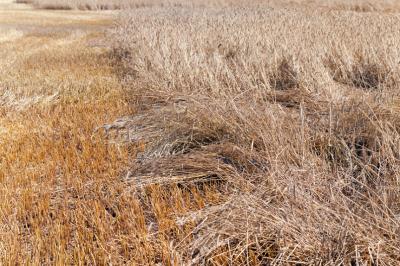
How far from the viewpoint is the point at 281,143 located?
106 inches

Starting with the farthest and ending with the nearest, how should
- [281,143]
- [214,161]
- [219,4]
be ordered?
[219,4] < [214,161] < [281,143]

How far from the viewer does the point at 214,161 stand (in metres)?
2.93

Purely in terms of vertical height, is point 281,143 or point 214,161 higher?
point 281,143

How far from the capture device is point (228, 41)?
677 centimetres

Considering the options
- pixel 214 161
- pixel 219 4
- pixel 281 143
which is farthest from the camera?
pixel 219 4

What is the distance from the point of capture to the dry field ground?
6.76 feet

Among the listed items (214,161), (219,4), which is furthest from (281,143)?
(219,4)

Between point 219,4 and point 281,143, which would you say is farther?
point 219,4

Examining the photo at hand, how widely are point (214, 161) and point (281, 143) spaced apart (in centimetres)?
53

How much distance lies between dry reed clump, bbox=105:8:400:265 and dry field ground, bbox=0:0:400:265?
0.01 metres

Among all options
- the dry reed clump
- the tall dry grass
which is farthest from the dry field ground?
the tall dry grass

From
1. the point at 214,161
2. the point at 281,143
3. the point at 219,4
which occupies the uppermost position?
the point at 219,4

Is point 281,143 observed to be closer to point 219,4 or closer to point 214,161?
point 214,161

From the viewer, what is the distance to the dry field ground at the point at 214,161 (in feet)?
6.76
